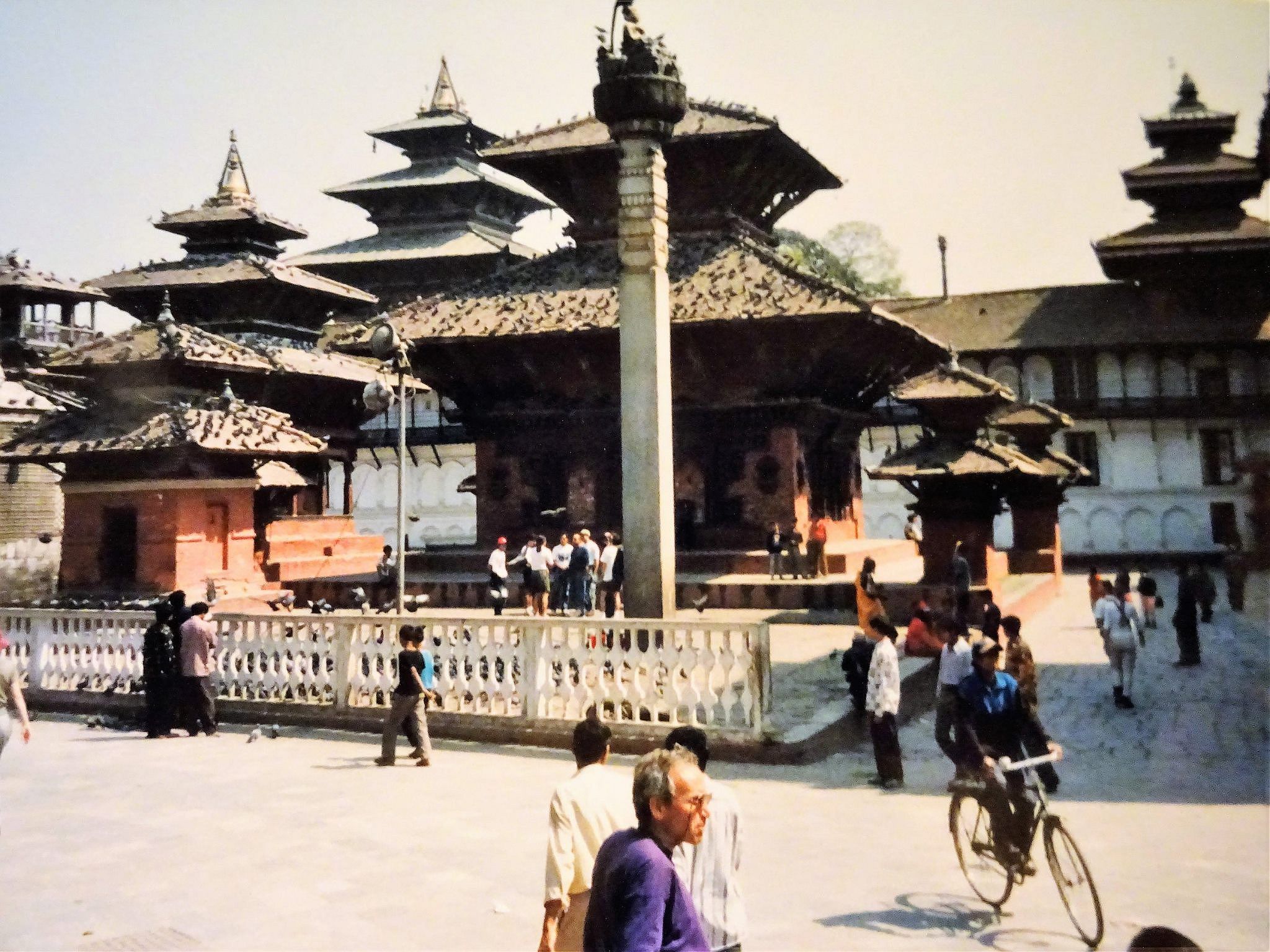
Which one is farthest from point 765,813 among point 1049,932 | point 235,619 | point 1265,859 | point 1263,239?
point 1263,239

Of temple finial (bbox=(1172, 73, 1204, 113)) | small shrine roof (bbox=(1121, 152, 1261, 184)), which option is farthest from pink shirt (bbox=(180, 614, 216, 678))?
small shrine roof (bbox=(1121, 152, 1261, 184))

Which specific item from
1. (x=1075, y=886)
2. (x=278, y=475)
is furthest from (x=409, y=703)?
(x=278, y=475)

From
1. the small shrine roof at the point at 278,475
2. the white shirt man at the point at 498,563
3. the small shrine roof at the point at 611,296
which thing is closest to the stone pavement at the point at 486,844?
the white shirt man at the point at 498,563

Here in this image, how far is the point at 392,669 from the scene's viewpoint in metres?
10.2

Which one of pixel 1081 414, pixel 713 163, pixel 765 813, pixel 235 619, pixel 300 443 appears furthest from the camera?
pixel 1081 414

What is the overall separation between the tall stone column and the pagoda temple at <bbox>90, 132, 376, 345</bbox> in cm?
1936

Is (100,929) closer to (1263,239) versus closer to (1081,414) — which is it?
(1263,239)

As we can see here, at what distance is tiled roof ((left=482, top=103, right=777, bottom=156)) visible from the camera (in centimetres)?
2105

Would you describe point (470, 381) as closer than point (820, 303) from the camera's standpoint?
No

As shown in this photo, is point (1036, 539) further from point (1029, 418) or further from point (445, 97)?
point (445, 97)

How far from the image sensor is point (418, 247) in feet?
118

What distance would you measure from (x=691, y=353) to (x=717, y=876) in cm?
1710

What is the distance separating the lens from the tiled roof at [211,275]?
2694 centimetres

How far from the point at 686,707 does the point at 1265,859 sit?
14.5 feet
